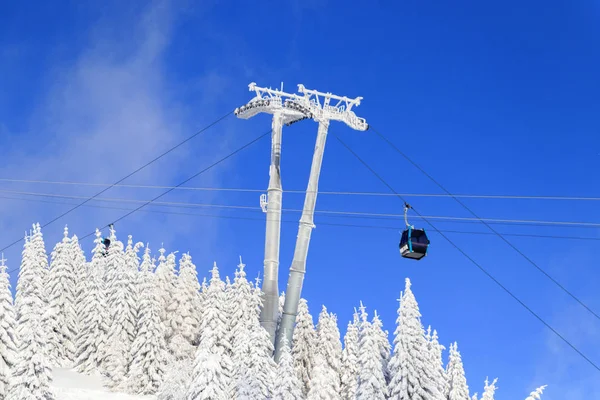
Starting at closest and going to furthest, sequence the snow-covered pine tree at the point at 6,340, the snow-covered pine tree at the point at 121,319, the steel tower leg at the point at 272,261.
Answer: the snow-covered pine tree at the point at 6,340
the steel tower leg at the point at 272,261
the snow-covered pine tree at the point at 121,319

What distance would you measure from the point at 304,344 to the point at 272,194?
21.0m

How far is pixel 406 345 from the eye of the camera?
49.8 meters

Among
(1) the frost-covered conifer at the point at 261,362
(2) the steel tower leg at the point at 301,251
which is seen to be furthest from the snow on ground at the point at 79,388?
(2) the steel tower leg at the point at 301,251

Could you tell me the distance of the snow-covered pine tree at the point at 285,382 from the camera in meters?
53.4

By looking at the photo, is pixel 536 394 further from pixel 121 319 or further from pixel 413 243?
pixel 121 319

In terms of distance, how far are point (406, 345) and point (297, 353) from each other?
959 inches

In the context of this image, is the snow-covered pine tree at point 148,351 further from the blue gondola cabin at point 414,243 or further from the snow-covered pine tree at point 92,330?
the blue gondola cabin at point 414,243

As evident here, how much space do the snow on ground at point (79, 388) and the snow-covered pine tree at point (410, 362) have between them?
24578 millimetres

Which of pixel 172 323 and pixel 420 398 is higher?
pixel 172 323

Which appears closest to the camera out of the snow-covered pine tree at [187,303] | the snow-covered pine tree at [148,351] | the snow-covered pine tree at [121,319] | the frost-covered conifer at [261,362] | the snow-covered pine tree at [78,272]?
the frost-covered conifer at [261,362]

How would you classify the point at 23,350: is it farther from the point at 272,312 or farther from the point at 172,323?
the point at 172,323

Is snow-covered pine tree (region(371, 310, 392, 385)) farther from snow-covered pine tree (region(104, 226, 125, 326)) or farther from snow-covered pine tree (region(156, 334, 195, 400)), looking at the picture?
snow-covered pine tree (region(104, 226, 125, 326))

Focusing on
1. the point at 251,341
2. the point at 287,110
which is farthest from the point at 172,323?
the point at 287,110

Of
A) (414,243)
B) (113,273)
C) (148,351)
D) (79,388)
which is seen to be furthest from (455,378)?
(113,273)
